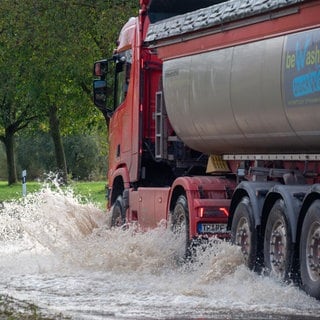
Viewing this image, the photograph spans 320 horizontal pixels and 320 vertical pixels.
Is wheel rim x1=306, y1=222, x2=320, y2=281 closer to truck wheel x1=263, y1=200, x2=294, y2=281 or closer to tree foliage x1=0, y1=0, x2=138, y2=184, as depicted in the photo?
truck wheel x1=263, y1=200, x2=294, y2=281

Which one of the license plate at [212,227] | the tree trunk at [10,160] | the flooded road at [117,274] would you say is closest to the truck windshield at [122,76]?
the flooded road at [117,274]

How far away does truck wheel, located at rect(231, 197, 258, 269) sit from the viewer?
12.7 m

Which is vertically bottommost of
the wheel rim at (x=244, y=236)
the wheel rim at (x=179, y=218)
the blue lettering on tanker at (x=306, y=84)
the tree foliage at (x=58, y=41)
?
the wheel rim at (x=244, y=236)

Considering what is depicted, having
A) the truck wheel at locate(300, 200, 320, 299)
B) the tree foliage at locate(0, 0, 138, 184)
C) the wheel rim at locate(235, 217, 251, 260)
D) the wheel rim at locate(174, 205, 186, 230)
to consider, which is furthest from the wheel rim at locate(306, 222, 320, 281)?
the tree foliage at locate(0, 0, 138, 184)

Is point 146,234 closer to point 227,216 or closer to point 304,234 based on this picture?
point 227,216

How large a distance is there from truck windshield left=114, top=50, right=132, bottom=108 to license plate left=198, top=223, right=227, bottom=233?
4069mm

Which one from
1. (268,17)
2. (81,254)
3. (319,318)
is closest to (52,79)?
(81,254)

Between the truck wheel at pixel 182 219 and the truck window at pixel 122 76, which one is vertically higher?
the truck window at pixel 122 76

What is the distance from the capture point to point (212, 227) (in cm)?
1401

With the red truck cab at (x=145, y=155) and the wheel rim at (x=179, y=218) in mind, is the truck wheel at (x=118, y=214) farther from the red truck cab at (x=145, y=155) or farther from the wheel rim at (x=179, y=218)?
the wheel rim at (x=179, y=218)

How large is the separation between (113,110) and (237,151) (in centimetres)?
504

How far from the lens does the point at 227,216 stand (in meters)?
14.0

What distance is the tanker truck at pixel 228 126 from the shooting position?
11.5 metres

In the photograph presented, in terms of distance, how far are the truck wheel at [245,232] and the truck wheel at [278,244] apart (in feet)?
0.79
